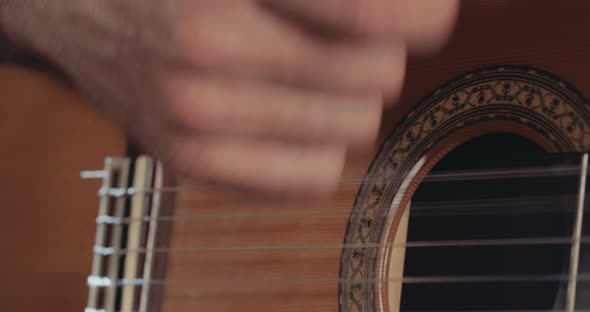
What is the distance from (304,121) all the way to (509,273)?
30cm

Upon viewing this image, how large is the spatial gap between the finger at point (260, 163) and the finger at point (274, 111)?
13 mm

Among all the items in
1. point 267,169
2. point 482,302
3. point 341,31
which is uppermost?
point 341,31

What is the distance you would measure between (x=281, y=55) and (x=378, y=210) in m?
0.21

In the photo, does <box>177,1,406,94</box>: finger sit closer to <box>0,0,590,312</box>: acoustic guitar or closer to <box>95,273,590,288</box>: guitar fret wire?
<box>0,0,590,312</box>: acoustic guitar

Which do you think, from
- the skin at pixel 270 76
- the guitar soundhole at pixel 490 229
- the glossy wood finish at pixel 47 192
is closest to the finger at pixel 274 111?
the skin at pixel 270 76

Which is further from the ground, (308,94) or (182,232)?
(308,94)

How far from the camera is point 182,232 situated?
92 centimetres

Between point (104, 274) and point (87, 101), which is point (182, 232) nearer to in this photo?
point (104, 274)

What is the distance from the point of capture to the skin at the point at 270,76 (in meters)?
0.71

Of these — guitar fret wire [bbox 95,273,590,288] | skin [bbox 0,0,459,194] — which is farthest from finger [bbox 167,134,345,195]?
guitar fret wire [bbox 95,273,590,288]

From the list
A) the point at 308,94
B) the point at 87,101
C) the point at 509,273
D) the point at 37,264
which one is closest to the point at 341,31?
the point at 308,94

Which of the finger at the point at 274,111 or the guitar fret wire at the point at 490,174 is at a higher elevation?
the finger at the point at 274,111

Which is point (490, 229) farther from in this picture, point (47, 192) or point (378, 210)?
point (47, 192)

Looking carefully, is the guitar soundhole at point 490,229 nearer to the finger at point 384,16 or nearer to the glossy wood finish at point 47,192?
the finger at point 384,16
